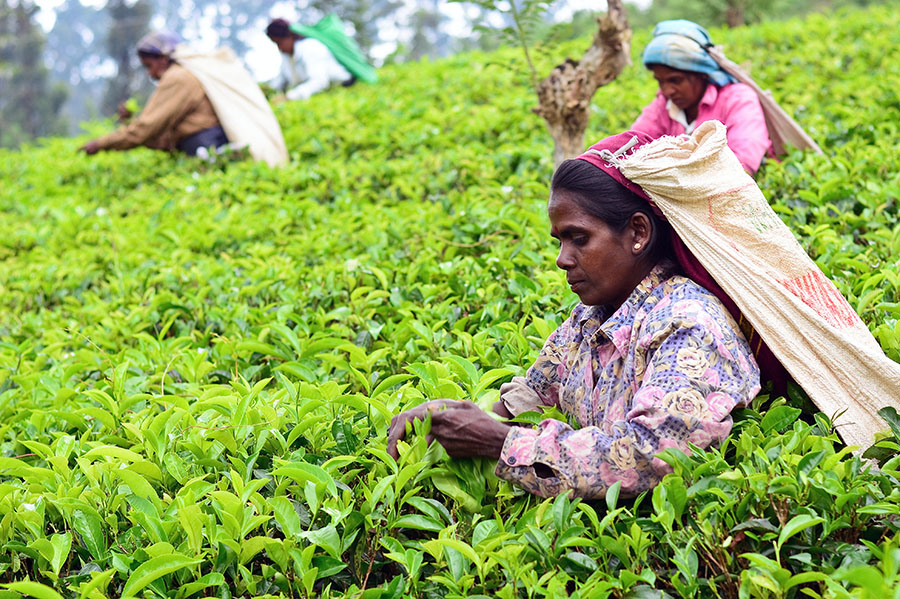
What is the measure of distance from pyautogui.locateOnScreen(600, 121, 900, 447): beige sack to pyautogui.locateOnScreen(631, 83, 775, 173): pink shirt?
194cm

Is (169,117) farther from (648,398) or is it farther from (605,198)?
(648,398)

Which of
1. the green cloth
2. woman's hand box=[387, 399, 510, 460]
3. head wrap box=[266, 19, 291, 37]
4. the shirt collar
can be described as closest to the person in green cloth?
the green cloth

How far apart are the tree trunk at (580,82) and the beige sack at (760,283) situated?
2.19 m

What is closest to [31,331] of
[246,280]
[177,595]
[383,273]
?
[246,280]

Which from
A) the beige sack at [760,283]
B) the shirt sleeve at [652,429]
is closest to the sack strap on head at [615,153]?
the beige sack at [760,283]

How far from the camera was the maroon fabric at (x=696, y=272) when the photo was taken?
2.06 m

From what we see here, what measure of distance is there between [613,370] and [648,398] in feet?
0.91

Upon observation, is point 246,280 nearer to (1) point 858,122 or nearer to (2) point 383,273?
(2) point 383,273

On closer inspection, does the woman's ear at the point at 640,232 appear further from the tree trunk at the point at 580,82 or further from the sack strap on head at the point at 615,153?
the tree trunk at the point at 580,82

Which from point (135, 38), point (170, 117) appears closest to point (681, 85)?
point (170, 117)

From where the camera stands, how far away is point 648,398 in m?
1.77

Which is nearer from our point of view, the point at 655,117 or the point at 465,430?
the point at 465,430

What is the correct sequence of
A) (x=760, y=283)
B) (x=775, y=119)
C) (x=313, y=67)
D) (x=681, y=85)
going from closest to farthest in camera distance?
1. (x=760, y=283)
2. (x=681, y=85)
3. (x=775, y=119)
4. (x=313, y=67)

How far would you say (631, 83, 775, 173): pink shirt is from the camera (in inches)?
156
